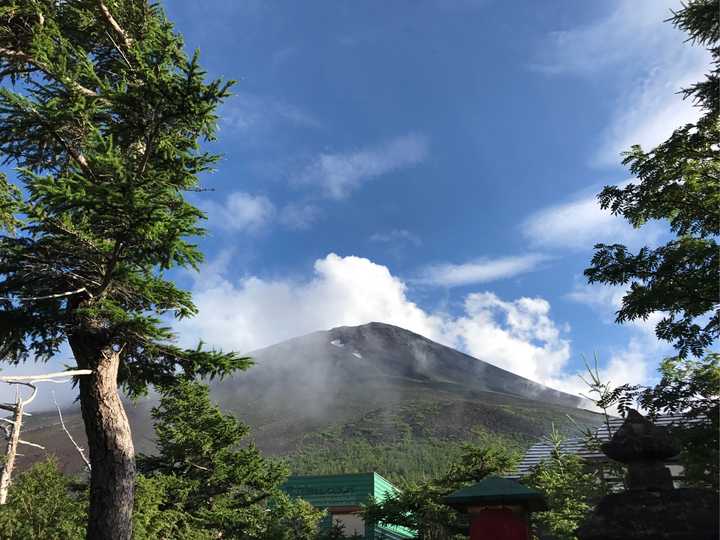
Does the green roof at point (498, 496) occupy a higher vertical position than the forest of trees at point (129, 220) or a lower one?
lower

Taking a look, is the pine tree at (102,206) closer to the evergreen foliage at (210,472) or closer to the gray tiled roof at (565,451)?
the evergreen foliage at (210,472)

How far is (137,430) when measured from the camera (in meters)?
154

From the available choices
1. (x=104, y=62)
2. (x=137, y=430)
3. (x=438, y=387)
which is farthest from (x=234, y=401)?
(x=104, y=62)

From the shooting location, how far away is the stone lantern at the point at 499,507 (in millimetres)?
7988

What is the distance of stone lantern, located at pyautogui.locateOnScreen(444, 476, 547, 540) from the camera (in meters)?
7.99

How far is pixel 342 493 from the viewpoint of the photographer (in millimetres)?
40281

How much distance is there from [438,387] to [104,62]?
170 metres

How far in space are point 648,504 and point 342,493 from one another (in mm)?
38590

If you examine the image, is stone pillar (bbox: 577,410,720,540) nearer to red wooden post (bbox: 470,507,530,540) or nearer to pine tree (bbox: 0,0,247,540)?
red wooden post (bbox: 470,507,530,540)

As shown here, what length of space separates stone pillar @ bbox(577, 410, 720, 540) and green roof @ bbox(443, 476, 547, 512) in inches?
108

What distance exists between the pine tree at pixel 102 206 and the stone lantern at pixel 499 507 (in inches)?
184

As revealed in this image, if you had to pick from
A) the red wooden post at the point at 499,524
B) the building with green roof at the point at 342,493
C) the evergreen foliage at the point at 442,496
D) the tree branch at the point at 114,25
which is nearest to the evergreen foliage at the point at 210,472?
the evergreen foliage at the point at 442,496

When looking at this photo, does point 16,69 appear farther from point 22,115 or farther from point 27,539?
point 27,539

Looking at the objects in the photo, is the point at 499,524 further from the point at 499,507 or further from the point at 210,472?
the point at 210,472
